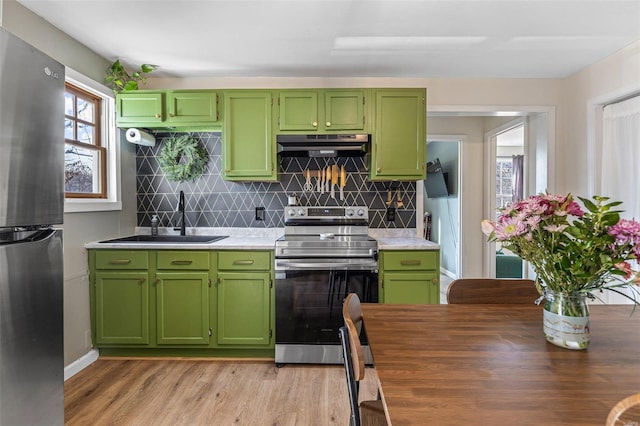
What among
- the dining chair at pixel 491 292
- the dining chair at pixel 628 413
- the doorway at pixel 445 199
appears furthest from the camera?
the doorway at pixel 445 199

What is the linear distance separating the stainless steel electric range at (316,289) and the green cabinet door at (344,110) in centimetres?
100

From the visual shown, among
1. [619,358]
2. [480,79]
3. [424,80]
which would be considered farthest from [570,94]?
[619,358]

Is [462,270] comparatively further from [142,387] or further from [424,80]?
[142,387]

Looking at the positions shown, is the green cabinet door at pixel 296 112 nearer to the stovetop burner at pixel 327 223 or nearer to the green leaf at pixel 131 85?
the stovetop burner at pixel 327 223

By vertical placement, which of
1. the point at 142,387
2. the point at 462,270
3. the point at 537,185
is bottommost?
the point at 142,387

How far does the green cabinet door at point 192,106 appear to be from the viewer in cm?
296

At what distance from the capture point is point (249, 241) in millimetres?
2906

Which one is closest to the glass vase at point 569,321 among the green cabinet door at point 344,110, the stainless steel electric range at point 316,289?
the stainless steel electric range at point 316,289

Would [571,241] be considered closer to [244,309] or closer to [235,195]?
[244,309]

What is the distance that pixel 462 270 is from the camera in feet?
15.2

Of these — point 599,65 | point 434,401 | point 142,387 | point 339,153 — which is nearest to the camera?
point 434,401

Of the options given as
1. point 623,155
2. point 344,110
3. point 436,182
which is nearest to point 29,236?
point 344,110

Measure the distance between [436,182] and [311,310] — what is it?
12.2ft

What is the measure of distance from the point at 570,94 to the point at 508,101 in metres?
0.53
